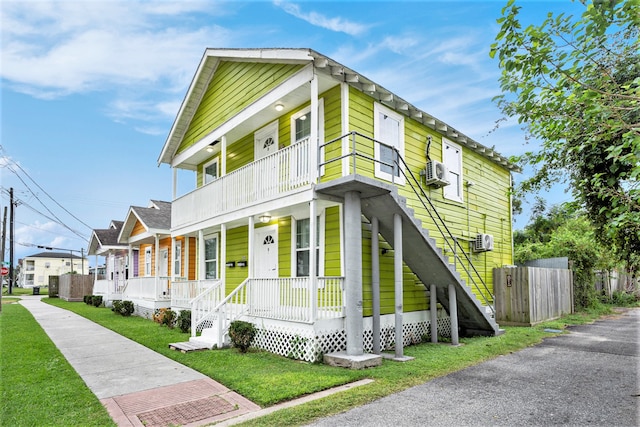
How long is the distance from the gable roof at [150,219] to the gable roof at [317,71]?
320 cm

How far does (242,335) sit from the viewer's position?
8727 millimetres

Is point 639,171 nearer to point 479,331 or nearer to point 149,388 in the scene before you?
point 149,388

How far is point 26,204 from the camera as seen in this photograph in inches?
1455

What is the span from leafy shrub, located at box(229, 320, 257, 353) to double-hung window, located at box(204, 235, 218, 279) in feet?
18.7

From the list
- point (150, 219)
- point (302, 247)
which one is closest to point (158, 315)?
point (150, 219)

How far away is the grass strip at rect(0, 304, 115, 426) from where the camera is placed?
4949 millimetres

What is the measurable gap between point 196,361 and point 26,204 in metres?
38.4

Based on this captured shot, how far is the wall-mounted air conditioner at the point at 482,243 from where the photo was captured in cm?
1292

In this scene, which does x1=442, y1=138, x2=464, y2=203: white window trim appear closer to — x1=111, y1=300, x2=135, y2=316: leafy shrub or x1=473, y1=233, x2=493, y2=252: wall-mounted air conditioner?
x1=473, y1=233, x2=493, y2=252: wall-mounted air conditioner

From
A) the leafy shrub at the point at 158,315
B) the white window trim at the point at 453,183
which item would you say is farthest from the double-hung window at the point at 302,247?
the leafy shrub at the point at 158,315

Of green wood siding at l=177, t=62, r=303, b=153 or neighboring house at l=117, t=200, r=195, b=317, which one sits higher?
green wood siding at l=177, t=62, r=303, b=153

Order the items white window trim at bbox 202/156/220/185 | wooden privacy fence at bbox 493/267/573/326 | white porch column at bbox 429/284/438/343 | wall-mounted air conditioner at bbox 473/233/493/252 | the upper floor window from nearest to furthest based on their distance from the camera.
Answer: white porch column at bbox 429/284/438/343
wooden privacy fence at bbox 493/267/573/326
wall-mounted air conditioner at bbox 473/233/493/252
white window trim at bbox 202/156/220/185
the upper floor window

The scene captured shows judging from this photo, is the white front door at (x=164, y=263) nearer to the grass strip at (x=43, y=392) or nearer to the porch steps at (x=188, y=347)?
the grass strip at (x=43, y=392)

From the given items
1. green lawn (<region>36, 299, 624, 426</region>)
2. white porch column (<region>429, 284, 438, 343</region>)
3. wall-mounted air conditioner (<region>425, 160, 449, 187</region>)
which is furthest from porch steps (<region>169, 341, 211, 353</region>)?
wall-mounted air conditioner (<region>425, 160, 449, 187</region>)
